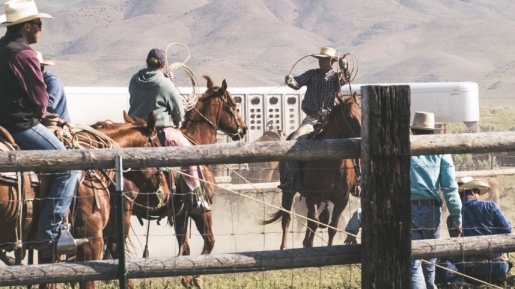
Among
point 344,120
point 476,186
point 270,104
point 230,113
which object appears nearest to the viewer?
point 476,186

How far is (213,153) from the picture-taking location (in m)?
6.26

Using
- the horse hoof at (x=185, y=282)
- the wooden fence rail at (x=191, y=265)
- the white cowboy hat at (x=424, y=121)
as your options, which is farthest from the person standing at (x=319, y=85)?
the wooden fence rail at (x=191, y=265)

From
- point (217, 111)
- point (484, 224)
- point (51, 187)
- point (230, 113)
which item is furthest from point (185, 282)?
point (51, 187)

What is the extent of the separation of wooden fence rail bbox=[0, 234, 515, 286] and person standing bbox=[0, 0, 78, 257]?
125cm

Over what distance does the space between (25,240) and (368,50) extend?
165823mm

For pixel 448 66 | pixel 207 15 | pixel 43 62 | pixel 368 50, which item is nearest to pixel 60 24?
pixel 207 15

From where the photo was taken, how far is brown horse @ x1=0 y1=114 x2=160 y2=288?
728 cm

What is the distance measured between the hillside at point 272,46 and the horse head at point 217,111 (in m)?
106

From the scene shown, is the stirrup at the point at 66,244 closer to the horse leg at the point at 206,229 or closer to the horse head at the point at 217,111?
the horse leg at the point at 206,229

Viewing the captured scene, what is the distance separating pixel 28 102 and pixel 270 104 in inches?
779

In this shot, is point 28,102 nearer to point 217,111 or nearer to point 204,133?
point 204,133

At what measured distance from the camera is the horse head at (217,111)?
40.0ft

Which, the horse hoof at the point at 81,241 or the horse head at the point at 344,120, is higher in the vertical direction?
the horse head at the point at 344,120

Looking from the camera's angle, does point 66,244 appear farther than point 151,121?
No
